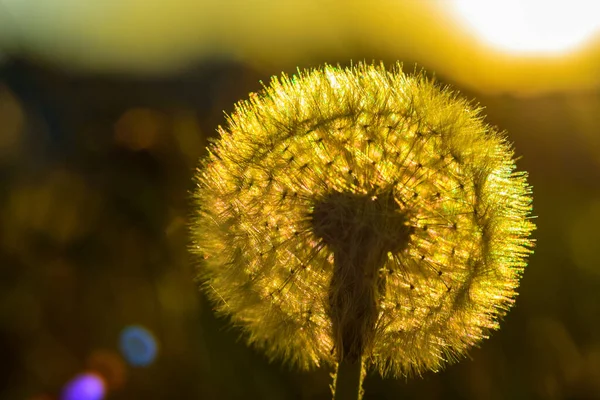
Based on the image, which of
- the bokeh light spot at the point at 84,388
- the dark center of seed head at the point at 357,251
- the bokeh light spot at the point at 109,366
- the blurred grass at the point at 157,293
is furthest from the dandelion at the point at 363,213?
the bokeh light spot at the point at 84,388

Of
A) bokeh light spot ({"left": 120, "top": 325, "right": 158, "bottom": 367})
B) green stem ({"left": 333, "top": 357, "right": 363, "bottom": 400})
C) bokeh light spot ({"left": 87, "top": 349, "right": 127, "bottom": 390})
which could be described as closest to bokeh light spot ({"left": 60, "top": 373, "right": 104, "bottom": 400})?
bokeh light spot ({"left": 87, "top": 349, "right": 127, "bottom": 390})

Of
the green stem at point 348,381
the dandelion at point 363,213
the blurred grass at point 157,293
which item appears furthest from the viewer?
the blurred grass at point 157,293

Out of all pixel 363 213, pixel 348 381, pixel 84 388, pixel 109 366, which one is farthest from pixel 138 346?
pixel 363 213

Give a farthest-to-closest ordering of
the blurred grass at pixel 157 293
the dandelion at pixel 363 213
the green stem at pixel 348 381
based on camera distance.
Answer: the blurred grass at pixel 157 293 < the dandelion at pixel 363 213 < the green stem at pixel 348 381

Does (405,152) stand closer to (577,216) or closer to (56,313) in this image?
(56,313)

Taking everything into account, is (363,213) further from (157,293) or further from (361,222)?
(157,293)

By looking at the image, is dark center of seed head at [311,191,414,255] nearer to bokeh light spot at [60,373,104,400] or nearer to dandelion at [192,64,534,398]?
dandelion at [192,64,534,398]

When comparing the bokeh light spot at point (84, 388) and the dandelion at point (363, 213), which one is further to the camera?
the bokeh light spot at point (84, 388)

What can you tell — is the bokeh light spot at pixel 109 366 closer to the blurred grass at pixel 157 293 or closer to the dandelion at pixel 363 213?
the blurred grass at pixel 157 293
